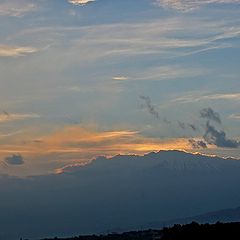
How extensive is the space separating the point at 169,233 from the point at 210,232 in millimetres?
14047

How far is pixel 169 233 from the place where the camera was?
616 ft

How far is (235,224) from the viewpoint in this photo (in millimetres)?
186500

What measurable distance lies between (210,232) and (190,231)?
18.0 feet

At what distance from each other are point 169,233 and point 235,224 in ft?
47.2

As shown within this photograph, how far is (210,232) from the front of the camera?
17612 centimetres

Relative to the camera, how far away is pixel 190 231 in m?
180

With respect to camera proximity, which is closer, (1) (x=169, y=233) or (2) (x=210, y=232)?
(2) (x=210, y=232)

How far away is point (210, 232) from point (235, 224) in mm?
12241

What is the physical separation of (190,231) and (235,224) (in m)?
12.1
